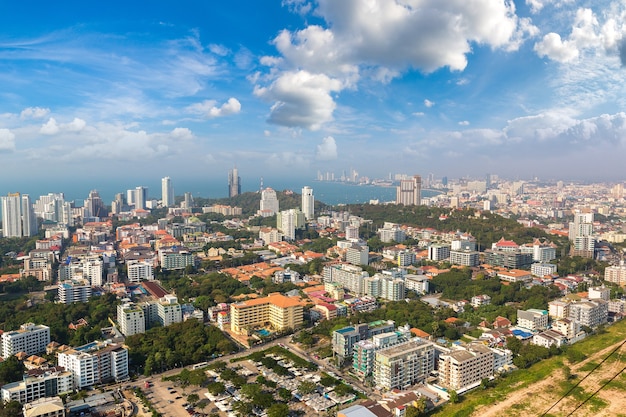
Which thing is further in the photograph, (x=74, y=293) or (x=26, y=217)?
(x=26, y=217)

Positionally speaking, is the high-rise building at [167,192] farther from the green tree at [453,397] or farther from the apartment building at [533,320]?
the green tree at [453,397]

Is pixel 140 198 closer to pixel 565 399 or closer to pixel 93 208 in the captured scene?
pixel 93 208

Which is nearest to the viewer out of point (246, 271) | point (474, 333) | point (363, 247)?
point (474, 333)

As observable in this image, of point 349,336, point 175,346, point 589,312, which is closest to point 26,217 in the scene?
point 175,346

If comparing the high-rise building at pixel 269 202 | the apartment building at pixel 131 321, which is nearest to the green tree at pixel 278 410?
the apartment building at pixel 131 321

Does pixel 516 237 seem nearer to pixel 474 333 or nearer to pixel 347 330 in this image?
pixel 474 333

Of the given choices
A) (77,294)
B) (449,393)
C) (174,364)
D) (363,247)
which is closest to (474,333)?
(449,393)
